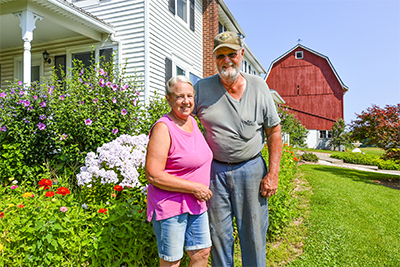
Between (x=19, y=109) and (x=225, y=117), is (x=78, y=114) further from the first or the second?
(x=225, y=117)

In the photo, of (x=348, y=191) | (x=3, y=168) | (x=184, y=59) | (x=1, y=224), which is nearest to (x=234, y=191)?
(x=1, y=224)

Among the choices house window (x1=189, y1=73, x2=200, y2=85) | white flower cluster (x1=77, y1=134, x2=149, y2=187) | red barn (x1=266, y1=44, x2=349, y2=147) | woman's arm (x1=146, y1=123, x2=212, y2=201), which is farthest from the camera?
red barn (x1=266, y1=44, x2=349, y2=147)

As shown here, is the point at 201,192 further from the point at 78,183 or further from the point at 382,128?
the point at 382,128

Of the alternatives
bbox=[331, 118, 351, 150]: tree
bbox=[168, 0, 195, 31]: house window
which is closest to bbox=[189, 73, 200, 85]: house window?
bbox=[168, 0, 195, 31]: house window

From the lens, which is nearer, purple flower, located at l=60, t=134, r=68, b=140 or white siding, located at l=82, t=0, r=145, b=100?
purple flower, located at l=60, t=134, r=68, b=140

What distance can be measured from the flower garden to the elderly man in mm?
903

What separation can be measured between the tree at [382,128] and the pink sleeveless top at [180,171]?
33.2 feet

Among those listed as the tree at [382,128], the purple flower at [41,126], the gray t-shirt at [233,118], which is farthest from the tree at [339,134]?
the gray t-shirt at [233,118]

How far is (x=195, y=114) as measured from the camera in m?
2.29

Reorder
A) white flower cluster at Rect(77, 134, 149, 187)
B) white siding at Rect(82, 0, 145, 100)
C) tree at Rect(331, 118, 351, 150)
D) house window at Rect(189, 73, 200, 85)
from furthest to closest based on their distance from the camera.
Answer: tree at Rect(331, 118, 351, 150), house window at Rect(189, 73, 200, 85), white siding at Rect(82, 0, 145, 100), white flower cluster at Rect(77, 134, 149, 187)

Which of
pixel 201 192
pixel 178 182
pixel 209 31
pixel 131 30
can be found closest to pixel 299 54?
pixel 209 31

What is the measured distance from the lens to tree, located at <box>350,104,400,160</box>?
31.2ft

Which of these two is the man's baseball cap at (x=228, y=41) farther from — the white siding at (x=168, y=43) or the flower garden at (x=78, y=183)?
the white siding at (x=168, y=43)

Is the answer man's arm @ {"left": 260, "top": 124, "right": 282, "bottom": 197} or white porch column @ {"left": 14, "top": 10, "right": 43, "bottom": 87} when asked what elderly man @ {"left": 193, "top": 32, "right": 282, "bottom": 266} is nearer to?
man's arm @ {"left": 260, "top": 124, "right": 282, "bottom": 197}
